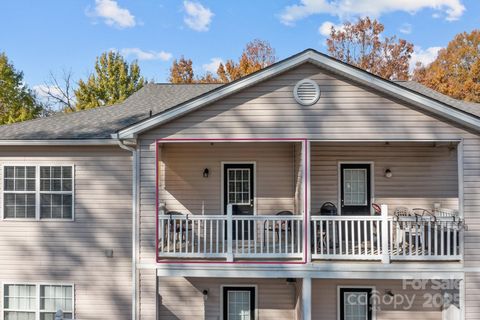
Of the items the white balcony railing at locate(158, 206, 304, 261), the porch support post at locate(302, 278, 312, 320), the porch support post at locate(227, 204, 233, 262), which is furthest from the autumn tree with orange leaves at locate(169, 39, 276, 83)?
the porch support post at locate(302, 278, 312, 320)

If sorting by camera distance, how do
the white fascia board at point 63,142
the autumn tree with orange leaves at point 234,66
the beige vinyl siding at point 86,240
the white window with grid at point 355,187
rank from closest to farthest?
the white fascia board at point 63,142 → the beige vinyl siding at point 86,240 → the white window with grid at point 355,187 → the autumn tree with orange leaves at point 234,66

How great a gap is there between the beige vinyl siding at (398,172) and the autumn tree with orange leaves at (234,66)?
1817 centimetres

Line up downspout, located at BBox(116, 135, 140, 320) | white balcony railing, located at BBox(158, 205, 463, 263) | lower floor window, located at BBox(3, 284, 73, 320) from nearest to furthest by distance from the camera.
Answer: white balcony railing, located at BBox(158, 205, 463, 263) < downspout, located at BBox(116, 135, 140, 320) < lower floor window, located at BBox(3, 284, 73, 320)

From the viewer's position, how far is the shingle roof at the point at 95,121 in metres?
8.76

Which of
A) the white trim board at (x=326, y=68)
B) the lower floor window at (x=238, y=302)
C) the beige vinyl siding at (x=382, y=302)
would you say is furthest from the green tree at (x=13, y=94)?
the beige vinyl siding at (x=382, y=302)

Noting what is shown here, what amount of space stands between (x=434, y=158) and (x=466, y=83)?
816 inches

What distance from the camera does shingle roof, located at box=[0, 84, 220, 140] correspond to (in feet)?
28.7

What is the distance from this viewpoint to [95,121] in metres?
9.67

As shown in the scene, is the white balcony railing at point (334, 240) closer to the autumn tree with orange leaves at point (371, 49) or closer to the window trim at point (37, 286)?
the window trim at point (37, 286)

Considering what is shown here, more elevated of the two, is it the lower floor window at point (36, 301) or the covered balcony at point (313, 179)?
the covered balcony at point (313, 179)

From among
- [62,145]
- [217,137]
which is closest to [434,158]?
[217,137]

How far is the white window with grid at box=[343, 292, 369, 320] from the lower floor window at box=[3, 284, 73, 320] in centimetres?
712

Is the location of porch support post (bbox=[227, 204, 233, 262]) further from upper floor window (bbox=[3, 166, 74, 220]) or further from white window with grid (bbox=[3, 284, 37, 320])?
white window with grid (bbox=[3, 284, 37, 320])

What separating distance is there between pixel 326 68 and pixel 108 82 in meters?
27.9
